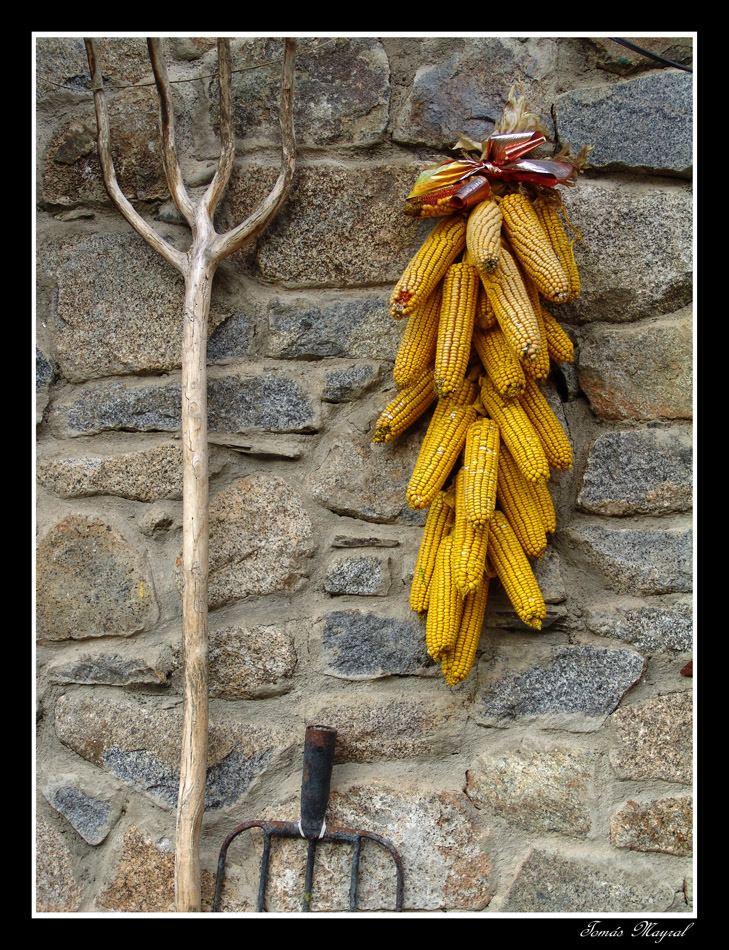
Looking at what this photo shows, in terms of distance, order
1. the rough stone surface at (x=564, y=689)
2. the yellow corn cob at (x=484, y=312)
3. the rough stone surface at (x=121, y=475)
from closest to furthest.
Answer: the yellow corn cob at (x=484, y=312), the rough stone surface at (x=564, y=689), the rough stone surface at (x=121, y=475)

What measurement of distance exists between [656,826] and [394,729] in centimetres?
49

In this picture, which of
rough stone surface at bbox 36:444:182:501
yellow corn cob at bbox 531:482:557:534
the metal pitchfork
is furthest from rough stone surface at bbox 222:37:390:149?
the metal pitchfork

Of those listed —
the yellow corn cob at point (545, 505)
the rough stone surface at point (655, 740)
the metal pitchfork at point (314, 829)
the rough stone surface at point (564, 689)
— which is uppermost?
the yellow corn cob at point (545, 505)

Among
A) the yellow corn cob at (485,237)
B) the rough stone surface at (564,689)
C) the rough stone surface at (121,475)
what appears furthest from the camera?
the rough stone surface at (121,475)

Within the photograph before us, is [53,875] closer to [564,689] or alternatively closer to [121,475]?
[121,475]

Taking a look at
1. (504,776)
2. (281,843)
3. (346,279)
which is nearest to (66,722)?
(281,843)

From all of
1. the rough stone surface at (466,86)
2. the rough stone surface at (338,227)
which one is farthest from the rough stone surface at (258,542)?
the rough stone surface at (466,86)

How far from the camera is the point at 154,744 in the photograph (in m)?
1.46

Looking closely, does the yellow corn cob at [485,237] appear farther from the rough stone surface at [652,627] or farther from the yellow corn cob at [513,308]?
the rough stone surface at [652,627]

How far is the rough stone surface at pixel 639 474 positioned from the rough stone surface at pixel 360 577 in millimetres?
395

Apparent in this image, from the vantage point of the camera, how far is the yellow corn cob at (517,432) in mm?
1254

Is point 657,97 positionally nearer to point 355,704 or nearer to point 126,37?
point 126,37

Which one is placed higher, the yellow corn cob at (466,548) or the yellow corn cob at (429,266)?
the yellow corn cob at (429,266)
